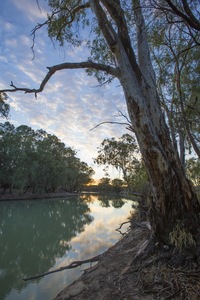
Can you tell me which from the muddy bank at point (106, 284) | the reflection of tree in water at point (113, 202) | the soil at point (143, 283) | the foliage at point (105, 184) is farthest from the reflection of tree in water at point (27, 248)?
the foliage at point (105, 184)

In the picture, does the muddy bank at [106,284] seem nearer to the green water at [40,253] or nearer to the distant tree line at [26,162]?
the green water at [40,253]

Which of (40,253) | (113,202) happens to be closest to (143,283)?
(40,253)

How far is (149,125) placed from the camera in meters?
Result: 3.53

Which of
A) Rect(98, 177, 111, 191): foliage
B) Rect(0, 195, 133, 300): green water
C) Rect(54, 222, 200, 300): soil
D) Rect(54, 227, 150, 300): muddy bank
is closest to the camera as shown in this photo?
Rect(54, 222, 200, 300): soil

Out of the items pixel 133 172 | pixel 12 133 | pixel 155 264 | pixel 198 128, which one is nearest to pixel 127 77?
pixel 155 264

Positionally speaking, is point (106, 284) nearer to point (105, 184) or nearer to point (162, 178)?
point (162, 178)

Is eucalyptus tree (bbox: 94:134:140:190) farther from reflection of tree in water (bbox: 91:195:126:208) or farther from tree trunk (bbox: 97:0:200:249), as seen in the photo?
tree trunk (bbox: 97:0:200:249)

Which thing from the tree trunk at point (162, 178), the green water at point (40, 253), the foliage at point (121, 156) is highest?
the foliage at point (121, 156)

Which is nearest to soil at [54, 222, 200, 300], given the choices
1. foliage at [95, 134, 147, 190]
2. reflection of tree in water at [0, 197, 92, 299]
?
reflection of tree in water at [0, 197, 92, 299]

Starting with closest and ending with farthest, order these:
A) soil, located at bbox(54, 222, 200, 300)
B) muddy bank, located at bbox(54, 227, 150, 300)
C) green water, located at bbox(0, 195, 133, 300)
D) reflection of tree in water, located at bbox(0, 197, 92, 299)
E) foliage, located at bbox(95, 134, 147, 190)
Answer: soil, located at bbox(54, 222, 200, 300) → muddy bank, located at bbox(54, 227, 150, 300) → green water, located at bbox(0, 195, 133, 300) → reflection of tree in water, located at bbox(0, 197, 92, 299) → foliage, located at bbox(95, 134, 147, 190)

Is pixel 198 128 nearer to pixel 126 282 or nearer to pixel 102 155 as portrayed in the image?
pixel 126 282

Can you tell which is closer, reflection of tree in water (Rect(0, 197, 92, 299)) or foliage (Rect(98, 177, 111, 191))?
reflection of tree in water (Rect(0, 197, 92, 299))

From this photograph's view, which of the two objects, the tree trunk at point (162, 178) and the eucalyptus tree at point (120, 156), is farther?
the eucalyptus tree at point (120, 156)

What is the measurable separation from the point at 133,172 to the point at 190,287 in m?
17.1
